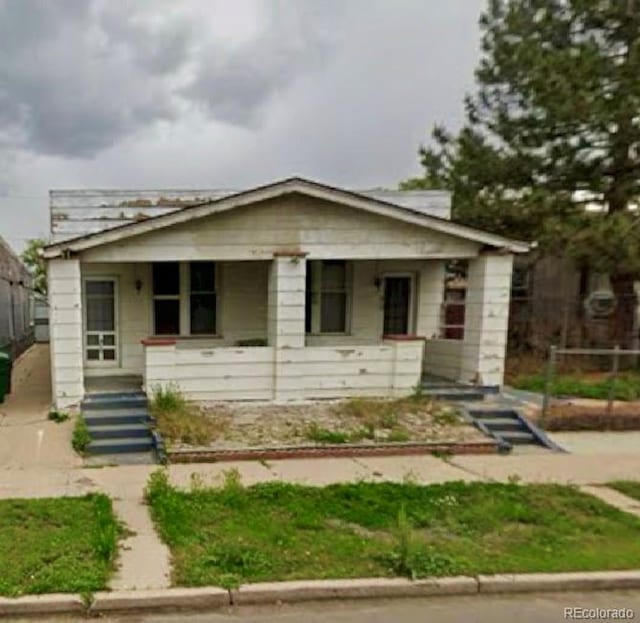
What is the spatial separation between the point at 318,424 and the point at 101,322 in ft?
17.4

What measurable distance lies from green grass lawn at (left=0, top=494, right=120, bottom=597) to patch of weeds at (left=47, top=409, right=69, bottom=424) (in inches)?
136

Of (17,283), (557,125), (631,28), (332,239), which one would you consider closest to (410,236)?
(332,239)

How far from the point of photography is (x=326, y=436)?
844cm

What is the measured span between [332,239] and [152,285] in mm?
3973

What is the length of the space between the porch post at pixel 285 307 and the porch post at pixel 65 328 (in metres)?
3.20

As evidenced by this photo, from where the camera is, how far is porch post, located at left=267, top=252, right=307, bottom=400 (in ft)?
33.6

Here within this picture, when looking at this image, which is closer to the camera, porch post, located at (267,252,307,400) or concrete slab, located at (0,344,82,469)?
concrete slab, located at (0,344,82,469)

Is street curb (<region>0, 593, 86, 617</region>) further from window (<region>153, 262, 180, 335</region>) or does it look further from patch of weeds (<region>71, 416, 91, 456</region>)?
window (<region>153, 262, 180, 335</region>)

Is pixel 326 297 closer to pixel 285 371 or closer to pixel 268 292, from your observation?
pixel 268 292

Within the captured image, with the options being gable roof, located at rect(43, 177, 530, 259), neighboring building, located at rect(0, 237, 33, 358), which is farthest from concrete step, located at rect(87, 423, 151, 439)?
neighboring building, located at rect(0, 237, 33, 358)

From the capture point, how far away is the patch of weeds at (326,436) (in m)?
8.34

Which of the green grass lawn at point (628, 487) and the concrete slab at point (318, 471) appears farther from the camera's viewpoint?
the concrete slab at point (318, 471)

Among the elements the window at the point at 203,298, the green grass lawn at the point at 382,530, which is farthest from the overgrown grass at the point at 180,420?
the window at the point at 203,298

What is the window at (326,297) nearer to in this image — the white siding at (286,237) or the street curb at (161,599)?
the white siding at (286,237)
